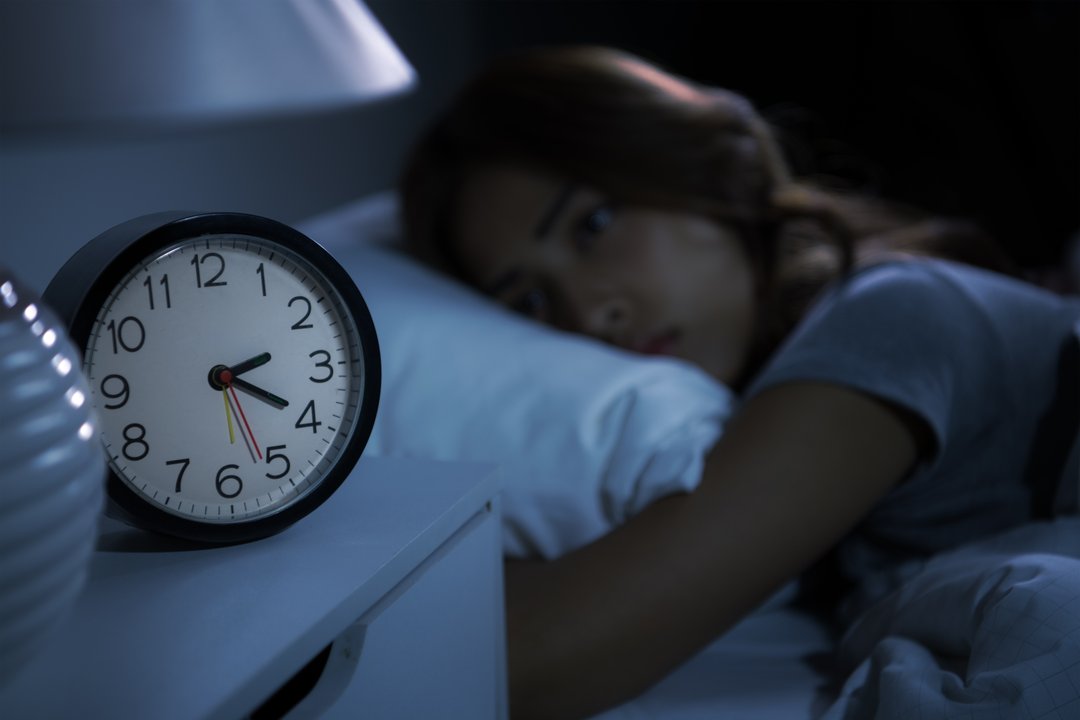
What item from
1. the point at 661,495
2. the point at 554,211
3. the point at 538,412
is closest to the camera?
the point at 661,495

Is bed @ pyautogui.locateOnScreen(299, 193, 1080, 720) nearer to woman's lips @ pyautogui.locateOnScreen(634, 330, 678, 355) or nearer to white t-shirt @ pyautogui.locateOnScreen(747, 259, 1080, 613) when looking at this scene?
white t-shirt @ pyautogui.locateOnScreen(747, 259, 1080, 613)

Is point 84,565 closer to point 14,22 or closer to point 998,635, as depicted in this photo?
point 14,22

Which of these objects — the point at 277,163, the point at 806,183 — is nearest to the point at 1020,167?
the point at 806,183

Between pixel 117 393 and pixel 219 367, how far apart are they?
0.18ft

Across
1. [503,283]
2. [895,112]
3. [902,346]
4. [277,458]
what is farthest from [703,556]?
[895,112]

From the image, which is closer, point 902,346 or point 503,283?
point 902,346

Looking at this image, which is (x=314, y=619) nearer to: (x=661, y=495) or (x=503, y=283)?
(x=661, y=495)

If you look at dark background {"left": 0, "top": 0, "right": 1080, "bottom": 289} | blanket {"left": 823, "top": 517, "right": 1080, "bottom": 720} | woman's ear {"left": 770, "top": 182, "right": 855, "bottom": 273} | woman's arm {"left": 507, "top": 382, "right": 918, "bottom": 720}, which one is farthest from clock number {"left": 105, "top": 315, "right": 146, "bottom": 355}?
dark background {"left": 0, "top": 0, "right": 1080, "bottom": 289}

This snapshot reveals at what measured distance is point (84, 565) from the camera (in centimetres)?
43

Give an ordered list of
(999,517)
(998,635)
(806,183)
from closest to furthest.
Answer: (998,635) < (999,517) < (806,183)

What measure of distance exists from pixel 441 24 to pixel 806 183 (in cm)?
93

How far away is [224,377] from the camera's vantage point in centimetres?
57

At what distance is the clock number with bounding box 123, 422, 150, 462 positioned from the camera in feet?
1.81

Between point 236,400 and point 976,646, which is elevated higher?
point 236,400
